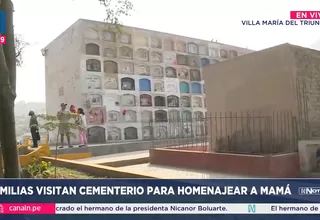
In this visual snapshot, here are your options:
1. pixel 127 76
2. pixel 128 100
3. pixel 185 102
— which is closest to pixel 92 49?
pixel 127 76

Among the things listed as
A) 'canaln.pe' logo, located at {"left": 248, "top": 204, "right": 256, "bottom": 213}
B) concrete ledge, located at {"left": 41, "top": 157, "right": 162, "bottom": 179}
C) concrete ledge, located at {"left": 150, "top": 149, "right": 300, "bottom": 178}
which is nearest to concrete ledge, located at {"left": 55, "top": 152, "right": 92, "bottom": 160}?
concrete ledge, located at {"left": 41, "top": 157, "right": 162, "bottom": 179}

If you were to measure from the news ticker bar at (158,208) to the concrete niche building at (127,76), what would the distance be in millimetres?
8172

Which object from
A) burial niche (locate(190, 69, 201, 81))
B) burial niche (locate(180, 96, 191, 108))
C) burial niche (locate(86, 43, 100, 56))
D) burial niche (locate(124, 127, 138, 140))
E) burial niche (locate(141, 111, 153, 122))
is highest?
burial niche (locate(86, 43, 100, 56))

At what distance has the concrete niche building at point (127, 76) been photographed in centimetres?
1032

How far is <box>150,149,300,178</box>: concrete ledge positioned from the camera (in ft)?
12.5

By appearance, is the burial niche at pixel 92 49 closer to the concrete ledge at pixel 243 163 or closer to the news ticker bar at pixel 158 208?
the concrete ledge at pixel 243 163

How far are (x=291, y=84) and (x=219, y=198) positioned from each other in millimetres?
3026

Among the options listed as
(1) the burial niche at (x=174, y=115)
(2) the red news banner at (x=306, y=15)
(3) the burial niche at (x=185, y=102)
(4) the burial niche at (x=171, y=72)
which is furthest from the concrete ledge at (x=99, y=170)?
(3) the burial niche at (x=185, y=102)

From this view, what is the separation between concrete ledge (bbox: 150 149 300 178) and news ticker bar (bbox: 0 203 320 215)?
1792mm

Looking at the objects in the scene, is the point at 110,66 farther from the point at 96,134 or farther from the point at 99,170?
the point at 99,170

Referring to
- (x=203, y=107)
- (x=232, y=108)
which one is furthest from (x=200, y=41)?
(x=232, y=108)

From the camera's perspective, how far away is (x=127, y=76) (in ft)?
35.9

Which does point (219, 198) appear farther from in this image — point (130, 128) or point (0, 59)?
point (130, 128)

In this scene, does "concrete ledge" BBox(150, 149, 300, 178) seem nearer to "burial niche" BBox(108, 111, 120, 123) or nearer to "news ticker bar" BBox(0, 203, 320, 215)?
"news ticker bar" BBox(0, 203, 320, 215)
